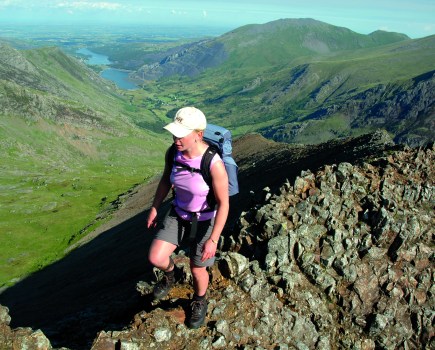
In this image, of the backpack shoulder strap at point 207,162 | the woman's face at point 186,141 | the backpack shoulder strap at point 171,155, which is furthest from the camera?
the backpack shoulder strap at point 171,155

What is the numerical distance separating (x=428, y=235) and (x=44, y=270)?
210 ft

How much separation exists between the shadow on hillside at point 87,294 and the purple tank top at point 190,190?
6378 mm

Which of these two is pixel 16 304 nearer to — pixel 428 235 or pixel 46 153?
pixel 428 235

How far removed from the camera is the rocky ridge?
577 inches

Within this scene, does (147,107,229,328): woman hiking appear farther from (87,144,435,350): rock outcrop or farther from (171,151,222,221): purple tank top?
(87,144,435,350): rock outcrop

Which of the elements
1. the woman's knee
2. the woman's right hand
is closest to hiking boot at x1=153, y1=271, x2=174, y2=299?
the woman's knee

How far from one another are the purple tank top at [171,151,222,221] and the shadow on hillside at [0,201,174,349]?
6.38m

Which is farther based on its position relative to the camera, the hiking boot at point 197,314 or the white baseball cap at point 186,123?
the hiking boot at point 197,314

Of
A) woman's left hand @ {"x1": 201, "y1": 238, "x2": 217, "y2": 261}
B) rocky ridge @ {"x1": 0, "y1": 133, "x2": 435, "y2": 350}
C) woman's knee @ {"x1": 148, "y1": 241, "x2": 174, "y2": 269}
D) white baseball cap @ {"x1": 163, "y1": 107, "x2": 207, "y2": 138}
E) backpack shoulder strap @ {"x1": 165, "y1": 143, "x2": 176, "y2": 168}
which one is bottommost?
rocky ridge @ {"x1": 0, "y1": 133, "x2": 435, "y2": 350}

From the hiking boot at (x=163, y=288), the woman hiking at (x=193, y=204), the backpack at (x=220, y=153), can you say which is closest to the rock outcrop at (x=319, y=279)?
the hiking boot at (x=163, y=288)

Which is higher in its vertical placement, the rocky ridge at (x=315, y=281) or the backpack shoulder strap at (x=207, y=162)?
the backpack shoulder strap at (x=207, y=162)

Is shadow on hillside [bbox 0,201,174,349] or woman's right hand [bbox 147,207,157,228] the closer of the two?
woman's right hand [bbox 147,207,157,228]

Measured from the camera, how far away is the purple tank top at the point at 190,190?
40.2 ft

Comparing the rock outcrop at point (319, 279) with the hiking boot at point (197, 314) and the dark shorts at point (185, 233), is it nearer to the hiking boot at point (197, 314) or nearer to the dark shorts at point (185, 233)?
the hiking boot at point (197, 314)
